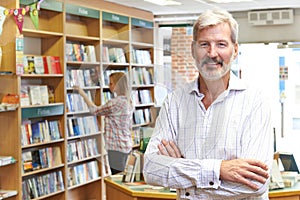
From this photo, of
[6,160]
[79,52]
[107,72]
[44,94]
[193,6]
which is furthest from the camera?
[193,6]

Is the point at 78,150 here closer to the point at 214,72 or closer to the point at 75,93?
the point at 75,93

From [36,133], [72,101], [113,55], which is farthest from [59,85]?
[113,55]

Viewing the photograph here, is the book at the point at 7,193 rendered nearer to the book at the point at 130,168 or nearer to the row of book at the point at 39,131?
the row of book at the point at 39,131

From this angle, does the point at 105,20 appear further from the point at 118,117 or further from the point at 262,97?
the point at 262,97

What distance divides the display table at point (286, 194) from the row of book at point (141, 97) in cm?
110

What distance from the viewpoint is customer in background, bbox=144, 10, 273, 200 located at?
1790 mm

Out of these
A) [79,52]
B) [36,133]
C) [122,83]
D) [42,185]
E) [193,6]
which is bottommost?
[42,185]

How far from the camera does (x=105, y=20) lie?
7.38 m

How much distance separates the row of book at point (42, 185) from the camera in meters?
5.74

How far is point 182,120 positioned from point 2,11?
3.56m

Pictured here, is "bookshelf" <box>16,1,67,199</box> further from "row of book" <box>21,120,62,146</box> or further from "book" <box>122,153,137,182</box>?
"book" <box>122,153,137,182</box>

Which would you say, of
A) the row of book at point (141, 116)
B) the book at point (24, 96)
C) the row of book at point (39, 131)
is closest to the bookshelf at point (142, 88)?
the row of book at point (141, 116)

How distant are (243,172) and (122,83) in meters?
2.18

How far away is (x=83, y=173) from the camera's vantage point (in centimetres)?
689
